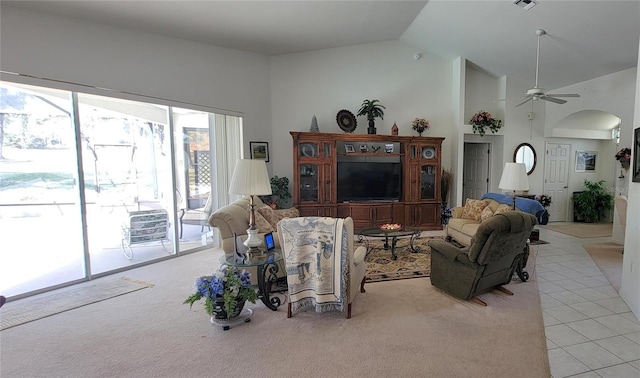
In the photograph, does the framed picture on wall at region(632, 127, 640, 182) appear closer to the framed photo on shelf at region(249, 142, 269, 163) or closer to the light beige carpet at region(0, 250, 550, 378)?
the light beige carpet at region(0, 250, 550, 378)

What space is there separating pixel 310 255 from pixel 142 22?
12.5 feet

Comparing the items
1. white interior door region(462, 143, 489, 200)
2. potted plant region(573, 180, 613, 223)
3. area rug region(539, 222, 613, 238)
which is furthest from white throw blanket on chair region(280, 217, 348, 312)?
potted plant region(573, 180, 613, 223)

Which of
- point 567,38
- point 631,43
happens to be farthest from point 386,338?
point 631,43

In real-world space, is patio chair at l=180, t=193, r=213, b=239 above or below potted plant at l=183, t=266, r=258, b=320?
above

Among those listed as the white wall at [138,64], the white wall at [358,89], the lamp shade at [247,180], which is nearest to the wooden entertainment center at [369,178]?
the white wall at [358,89]

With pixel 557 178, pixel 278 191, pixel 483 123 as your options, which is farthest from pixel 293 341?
pixel 557 178

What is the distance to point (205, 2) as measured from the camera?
12.7 ft

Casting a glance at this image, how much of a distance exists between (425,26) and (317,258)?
5.17m

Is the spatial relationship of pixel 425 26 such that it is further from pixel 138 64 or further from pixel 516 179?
pixel 138 64

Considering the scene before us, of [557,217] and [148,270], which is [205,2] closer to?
[148,270]

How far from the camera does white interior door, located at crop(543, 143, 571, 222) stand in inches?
293

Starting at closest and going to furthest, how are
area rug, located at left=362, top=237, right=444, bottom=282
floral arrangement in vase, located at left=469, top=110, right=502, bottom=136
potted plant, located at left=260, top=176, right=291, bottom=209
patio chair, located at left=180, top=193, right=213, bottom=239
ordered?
area rug, located at left=362, top=237, right=444, bottom=282 → patio chair, located at left=180, top=193, right=213, bottom=239 → potted plant, located at left=260, top=176, right=291, bottom=209 → floral arrangement in vase, located at left=469, top=110, right=502, bottom=136

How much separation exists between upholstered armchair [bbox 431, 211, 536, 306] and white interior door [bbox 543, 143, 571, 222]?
5423 millimetres

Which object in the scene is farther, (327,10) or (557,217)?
(557,217)
